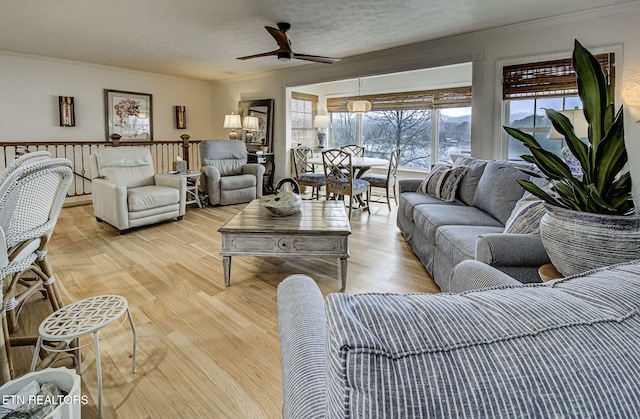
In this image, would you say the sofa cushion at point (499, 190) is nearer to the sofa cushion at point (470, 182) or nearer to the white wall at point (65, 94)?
the sofa cushion at point (470, 182)

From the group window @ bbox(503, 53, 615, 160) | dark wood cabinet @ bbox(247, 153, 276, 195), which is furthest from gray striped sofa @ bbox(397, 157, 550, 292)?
dark wood cabinet @ bbox(247, 153, 276, 195)

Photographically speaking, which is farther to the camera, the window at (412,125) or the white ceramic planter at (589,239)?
the window at (412,125)

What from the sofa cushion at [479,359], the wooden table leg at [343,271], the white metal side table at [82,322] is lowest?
the wooden table leg at [343,271]

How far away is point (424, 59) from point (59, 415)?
17.3 feet

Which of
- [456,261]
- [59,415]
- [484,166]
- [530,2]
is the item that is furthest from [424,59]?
[59,415]

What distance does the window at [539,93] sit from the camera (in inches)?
152

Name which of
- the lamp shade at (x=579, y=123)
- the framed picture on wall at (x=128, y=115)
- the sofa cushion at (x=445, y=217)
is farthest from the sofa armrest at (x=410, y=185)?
the framed picture on wall at (x=128, y=115)

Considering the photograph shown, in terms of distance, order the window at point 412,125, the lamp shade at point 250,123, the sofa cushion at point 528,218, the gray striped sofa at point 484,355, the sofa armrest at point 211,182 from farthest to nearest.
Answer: the lamp shade at point 250,123, the window at point 412,125, the sofa armrest at point 211,182, the sofa cushion at point 528,218, the gray striped sofa at point 484,355

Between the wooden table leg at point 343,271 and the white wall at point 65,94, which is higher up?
the white wall at point 65,94

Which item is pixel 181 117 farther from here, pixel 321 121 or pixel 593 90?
pixel 593 90

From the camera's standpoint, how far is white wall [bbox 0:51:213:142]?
582cm

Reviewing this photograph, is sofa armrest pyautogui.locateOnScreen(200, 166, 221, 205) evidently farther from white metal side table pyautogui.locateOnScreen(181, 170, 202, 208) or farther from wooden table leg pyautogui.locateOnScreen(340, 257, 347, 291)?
wooden table leg pyautogui.locateOnScreen(340, 257, 347, 291)

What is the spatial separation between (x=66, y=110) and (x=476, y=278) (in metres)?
7.47

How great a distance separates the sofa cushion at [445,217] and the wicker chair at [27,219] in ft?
8.18
